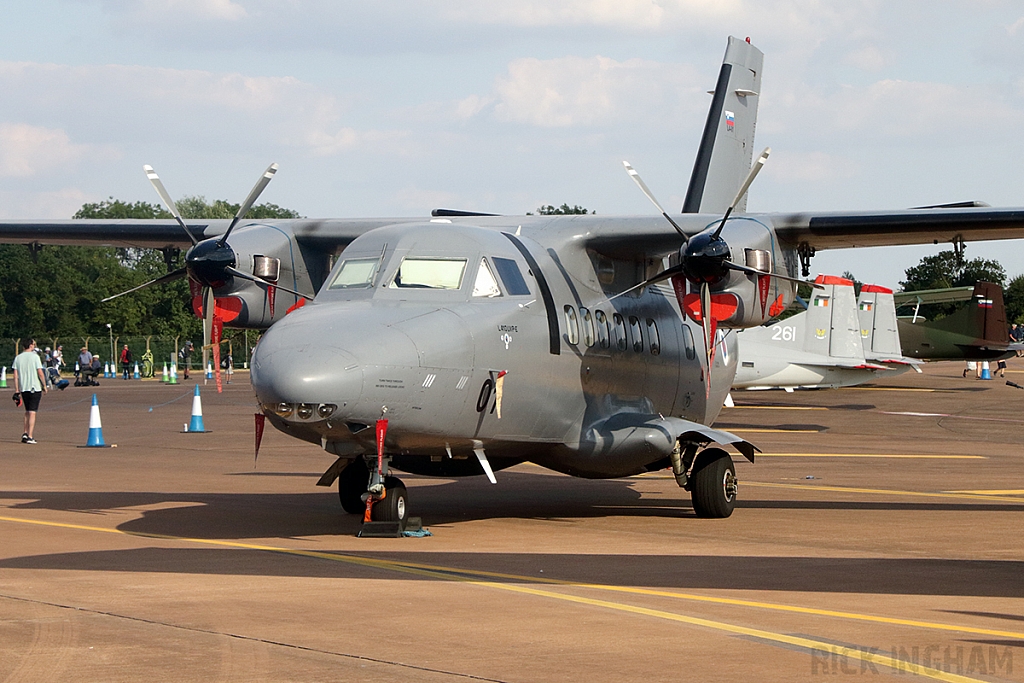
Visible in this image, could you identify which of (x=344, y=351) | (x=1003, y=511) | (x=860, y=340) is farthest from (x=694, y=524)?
(x=860, y=340)

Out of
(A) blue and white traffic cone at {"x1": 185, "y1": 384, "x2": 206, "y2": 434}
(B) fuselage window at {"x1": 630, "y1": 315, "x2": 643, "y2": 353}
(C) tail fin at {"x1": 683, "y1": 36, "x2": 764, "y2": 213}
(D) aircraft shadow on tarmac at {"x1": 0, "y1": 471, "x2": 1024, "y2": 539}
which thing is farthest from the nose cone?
(A) blue and white traffic cone at {"x1": 185, "y1": 384, "x2": 206, "y2": 434}

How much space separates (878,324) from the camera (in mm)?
43094

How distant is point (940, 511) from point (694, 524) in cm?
313

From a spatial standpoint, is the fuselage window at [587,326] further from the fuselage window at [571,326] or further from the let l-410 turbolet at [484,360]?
the fuselage window at [571,326]

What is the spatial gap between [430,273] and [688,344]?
5.31 meters

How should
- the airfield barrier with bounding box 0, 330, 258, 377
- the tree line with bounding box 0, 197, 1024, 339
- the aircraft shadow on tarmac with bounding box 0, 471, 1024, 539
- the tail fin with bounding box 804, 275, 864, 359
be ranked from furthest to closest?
1. the tree line with bounding box 0, 197, 1024, 339
2. the airfield barrier with bounding box 0, 330, 258, 377
3. the tail fin with bounding box 804, 275, 864, 359
4. the aircraft shadow on tarmac with bounding box 0, 471, 1024, 539

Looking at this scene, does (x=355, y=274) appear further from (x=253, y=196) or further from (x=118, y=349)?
(x=118, y=349)

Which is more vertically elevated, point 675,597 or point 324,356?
point 324,356

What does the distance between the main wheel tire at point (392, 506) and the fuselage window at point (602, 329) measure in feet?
11.1

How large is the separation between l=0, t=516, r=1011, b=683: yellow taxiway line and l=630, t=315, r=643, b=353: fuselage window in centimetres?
554

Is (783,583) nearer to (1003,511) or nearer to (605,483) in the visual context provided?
(1003,511)

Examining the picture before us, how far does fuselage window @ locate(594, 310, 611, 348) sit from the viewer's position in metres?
14.3

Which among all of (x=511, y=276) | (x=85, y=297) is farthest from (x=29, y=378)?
(x=85, y=297)

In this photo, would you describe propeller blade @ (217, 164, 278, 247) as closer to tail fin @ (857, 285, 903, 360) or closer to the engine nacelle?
the engine nacelle
